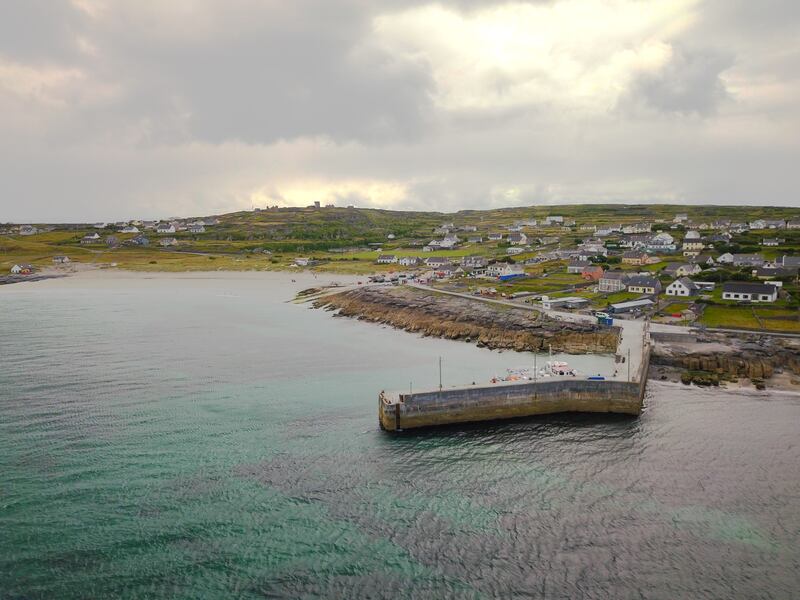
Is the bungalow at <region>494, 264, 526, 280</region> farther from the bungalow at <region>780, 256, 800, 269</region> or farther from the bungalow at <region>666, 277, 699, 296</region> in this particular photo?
the bungalow at <region>780, 256, 800, 269</region>

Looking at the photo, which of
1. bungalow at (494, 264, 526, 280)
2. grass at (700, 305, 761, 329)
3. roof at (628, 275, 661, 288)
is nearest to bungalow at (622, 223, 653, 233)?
bungalow at (494, 264, 526, 280)

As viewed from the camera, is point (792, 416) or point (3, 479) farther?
point (792, 416)

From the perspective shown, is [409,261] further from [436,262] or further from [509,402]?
[509,402]

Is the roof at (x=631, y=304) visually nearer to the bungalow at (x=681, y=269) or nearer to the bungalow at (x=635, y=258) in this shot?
the bungalow at (x=681, y=269)

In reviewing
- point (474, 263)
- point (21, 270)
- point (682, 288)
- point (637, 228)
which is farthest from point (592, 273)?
point (21, 270)

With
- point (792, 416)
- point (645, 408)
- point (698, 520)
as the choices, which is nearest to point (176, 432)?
point (698, 520)

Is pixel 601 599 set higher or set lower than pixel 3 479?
lower

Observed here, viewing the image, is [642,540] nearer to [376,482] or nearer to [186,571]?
[376,482]
